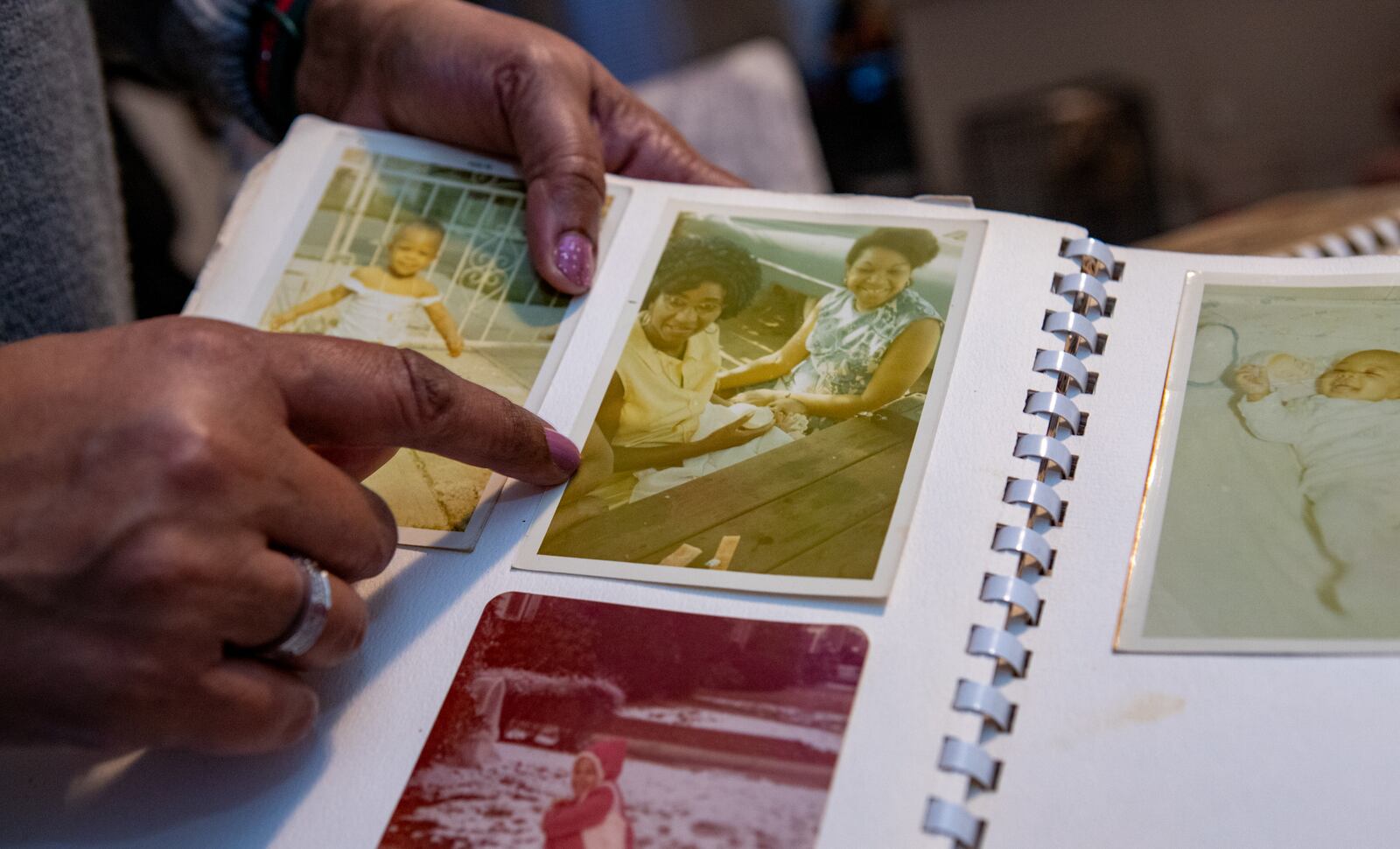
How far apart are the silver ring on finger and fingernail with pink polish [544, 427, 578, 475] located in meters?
0.11

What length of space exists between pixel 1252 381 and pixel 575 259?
0.32 metres

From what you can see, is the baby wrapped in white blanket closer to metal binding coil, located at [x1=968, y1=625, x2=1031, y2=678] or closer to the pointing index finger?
metal binding coil, located at [x1=968, y1=625, x2=1031, y2=678]

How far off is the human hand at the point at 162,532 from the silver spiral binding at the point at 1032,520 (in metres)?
0.24

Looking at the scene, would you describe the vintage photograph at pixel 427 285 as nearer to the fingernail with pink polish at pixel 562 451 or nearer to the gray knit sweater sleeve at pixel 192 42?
the fingernail with pink polish at pixel 562 451

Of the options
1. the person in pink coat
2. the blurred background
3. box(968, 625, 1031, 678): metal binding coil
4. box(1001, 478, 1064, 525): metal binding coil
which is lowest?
the person in pink coat

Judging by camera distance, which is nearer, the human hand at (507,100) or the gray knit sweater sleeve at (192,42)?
the human hand at (507,100)

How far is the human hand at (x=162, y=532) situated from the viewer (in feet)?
1.26

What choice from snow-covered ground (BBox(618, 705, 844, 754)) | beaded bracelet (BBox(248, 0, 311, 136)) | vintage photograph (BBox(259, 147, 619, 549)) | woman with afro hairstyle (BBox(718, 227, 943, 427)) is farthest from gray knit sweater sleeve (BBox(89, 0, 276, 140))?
snow-covered ground (BBox(618, 705, 844, 754))

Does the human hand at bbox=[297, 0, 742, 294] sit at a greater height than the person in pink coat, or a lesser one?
greater

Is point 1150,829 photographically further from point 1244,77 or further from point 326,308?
point 1244,77

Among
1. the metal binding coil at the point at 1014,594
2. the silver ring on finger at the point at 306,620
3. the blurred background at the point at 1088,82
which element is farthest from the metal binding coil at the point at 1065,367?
the blurred background at the point at 1088,82

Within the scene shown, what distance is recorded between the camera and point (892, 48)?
144 centimetres

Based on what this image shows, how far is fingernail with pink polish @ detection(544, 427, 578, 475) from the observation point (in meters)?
0.48

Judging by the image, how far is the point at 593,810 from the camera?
0.40m
